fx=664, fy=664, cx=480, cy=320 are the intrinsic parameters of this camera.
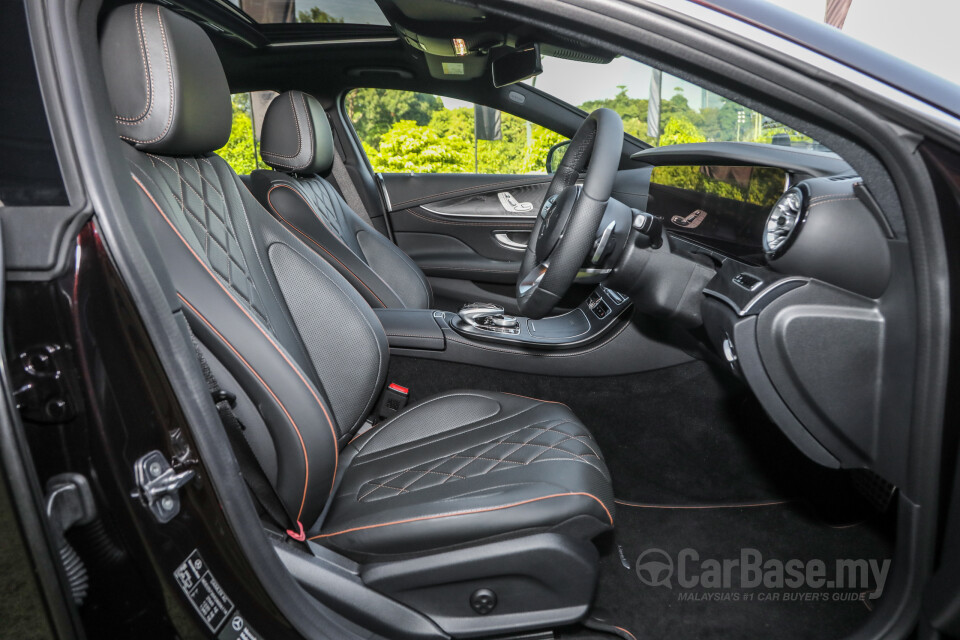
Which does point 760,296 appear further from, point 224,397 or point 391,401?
point 391,401

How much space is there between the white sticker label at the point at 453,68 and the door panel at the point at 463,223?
18.7 inches

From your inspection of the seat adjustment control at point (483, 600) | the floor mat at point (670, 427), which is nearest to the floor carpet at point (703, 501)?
the floor mat at point (670, 427)

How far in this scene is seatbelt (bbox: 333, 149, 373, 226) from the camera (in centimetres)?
315

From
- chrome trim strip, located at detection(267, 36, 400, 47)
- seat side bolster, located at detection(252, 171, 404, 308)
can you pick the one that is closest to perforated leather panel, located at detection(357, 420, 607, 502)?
seat side bolster, located at detection(252, 171, 404, 308)

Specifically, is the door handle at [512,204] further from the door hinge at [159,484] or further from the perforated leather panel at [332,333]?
the door hinge at [159,484]

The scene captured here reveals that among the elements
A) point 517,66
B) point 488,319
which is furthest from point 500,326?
point 517,66

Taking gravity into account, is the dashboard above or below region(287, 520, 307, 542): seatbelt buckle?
above

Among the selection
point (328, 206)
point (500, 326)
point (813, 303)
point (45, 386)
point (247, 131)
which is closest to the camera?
point (45, 386)

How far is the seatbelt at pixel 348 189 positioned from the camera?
124 inches

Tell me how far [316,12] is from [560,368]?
1986 mm

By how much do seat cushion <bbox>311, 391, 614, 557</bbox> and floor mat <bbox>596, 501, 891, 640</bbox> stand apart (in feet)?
1.36

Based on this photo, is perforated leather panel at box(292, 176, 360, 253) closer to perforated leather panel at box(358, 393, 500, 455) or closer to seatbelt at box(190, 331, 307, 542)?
perforated leather panel at box(358, 393, 500, 455)

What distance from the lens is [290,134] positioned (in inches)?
84.0

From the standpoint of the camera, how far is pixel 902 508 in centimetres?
88
